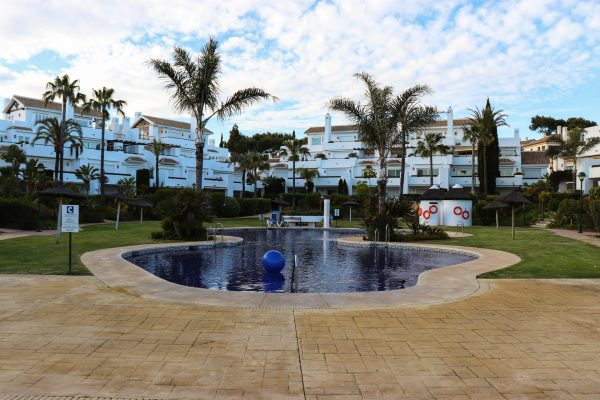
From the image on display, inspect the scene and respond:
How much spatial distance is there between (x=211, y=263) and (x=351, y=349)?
984 cm

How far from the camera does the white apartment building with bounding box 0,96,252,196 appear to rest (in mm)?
52625

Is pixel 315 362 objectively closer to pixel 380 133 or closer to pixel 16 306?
pixel 16 306

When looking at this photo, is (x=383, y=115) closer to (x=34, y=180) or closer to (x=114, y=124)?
(x=34, y=180)

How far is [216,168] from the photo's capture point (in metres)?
65.1

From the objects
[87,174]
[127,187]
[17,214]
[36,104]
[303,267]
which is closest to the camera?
[303,267]

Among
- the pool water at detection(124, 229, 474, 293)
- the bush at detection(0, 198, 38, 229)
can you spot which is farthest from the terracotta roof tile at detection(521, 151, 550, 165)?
the bush at detection(0, 198, 38, 229)

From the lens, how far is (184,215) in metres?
21.2

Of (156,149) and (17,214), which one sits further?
(156,149)

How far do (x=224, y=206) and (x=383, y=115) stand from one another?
27.6 metres

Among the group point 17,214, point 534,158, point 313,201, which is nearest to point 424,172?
point 534,158

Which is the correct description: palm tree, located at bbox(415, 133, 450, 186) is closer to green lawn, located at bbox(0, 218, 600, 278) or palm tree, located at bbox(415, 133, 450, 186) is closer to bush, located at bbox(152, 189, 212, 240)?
green lawn, located at bbox(0, 218, 600, 278)

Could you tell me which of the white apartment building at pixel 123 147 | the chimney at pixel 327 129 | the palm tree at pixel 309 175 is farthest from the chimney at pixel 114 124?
the chimney at pixel 327 129

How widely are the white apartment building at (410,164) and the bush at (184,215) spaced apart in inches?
→ 1439

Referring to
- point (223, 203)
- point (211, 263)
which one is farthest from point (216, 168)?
point (211, 263)
